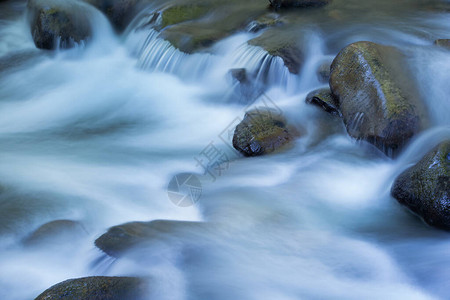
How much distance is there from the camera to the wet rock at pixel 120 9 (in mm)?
9680

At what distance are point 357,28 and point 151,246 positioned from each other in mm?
5603

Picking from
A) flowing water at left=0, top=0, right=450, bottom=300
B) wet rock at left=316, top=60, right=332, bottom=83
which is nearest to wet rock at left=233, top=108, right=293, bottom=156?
flowing water at left=0, top=0, right=450, bottom=300

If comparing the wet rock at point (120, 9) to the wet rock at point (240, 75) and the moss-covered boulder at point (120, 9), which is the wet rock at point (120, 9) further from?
the wet rock at point (240, 75)

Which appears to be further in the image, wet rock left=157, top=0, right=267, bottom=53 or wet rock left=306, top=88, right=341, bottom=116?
wet rock left=157, top=0, right=267, bottom=53

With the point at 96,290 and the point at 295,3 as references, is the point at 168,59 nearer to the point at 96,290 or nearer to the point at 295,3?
the point at 295,3

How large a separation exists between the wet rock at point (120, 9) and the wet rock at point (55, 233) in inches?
242

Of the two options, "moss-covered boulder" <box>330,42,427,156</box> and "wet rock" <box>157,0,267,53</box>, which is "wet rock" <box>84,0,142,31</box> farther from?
"moss-covered boulder" <box>330,42,427,156</box>

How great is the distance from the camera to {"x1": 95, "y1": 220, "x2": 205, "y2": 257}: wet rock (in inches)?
149

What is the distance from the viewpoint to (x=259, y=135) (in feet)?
18.6

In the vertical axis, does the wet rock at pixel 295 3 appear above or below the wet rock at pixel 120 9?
above

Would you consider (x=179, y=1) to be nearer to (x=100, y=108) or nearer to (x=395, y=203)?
(x=100, y=108)

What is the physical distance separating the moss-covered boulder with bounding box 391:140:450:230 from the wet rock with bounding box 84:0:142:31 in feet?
22.8

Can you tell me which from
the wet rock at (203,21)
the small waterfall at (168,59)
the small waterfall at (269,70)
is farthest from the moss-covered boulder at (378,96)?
the wet rock at (203,21)

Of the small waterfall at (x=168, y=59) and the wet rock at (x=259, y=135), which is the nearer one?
the wet rock at (x=259, y=135)
